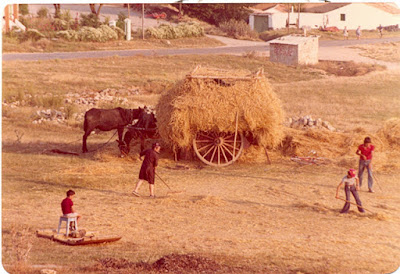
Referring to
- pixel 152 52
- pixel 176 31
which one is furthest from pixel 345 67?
pixel 176 31

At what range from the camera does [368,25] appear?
22.2 meters

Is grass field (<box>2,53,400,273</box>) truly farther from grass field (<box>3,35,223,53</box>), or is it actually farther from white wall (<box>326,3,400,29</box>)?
grass field (<box>3,35,223,53</box>)

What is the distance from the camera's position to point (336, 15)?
23.0 m

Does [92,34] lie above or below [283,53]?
above

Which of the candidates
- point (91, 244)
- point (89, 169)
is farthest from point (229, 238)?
point (89, 169)

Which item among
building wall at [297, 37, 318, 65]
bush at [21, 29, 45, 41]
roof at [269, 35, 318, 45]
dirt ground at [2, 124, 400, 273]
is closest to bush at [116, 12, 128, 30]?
bush at [21, 29, 45, 41]

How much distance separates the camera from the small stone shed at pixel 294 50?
29.0 metres

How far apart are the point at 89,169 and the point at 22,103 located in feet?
32.3

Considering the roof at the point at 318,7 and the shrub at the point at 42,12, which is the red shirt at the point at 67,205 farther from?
the shrub at the point at 42,12

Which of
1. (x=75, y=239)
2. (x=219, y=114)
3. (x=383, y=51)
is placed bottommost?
(x=75, y=239)

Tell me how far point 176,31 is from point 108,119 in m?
6.15

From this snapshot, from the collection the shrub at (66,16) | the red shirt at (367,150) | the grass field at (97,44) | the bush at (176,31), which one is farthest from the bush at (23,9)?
the red shirt at (367,150)

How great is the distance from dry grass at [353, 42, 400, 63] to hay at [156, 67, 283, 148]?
1003cm

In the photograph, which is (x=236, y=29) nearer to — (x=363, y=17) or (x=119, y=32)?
(x=363, y=17)
